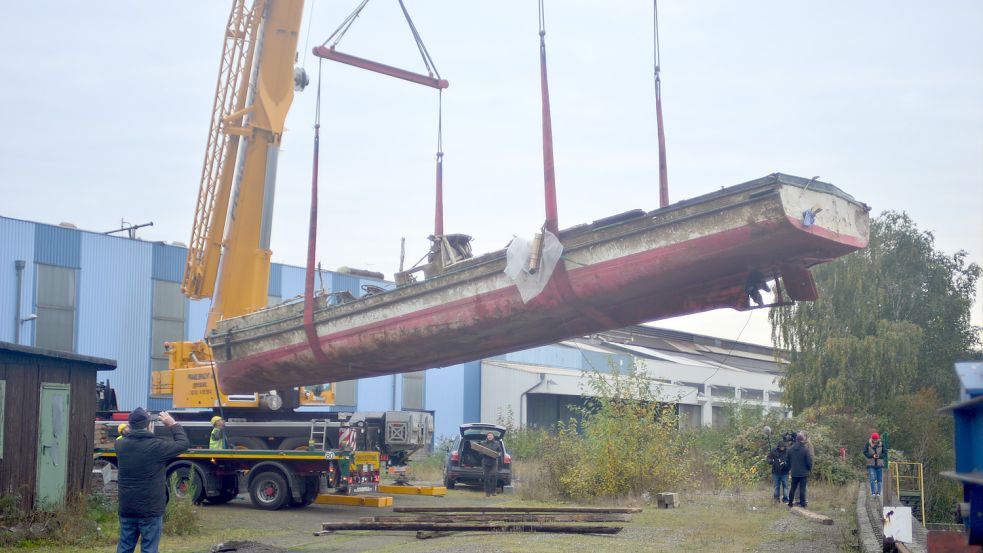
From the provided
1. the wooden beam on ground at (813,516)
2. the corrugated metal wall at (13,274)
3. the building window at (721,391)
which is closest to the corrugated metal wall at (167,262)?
the corrugated metal wall at (13,274)

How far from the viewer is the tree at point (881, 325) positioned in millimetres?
35156

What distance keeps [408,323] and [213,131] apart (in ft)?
24.7

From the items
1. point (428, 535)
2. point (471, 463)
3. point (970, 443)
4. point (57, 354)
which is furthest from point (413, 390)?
point (970, 443)

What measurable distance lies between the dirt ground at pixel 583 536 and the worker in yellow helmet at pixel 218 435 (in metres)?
1.12

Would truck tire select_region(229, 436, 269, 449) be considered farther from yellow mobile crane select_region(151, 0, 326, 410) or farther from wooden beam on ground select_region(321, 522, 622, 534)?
wooden beam on ground select_region(321, 522, 622, 534)

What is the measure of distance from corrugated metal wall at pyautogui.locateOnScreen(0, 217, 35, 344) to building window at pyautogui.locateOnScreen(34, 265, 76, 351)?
0.32m

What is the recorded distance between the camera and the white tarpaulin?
11.3m

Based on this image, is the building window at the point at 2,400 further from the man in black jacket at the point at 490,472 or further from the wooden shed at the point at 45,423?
the man in black jacket at the point at 490,472

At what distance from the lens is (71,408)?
13.5m

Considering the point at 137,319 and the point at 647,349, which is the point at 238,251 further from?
the point at 647,349

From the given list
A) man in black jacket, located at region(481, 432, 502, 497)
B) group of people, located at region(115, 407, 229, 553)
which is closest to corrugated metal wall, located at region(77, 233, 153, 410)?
man in black jacket, located at region(481, 432, 502, 497)

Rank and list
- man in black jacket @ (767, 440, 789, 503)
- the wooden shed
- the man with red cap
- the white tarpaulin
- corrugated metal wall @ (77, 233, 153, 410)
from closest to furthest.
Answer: the white tarpaulin, the wooden shed, the man with red cap, man in black jacket @ (767, 440, 789, 503), corrugated metal wall @ (77, 233, 153, 410)

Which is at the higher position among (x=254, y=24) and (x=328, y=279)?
(x=254, y=24)

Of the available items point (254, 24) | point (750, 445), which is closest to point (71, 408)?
point (254, 24)
